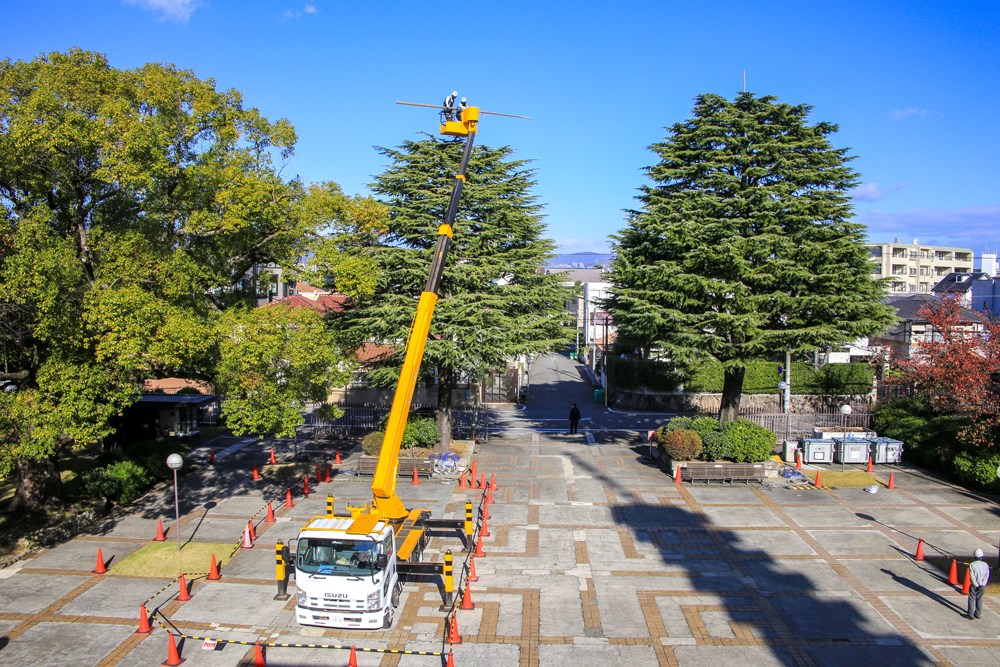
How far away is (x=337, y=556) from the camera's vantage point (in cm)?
1170

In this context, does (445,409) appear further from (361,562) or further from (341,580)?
(341,580)

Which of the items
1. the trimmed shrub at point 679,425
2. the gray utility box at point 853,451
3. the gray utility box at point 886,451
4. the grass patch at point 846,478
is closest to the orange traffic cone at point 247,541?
the trimmed shrub at point 679,425

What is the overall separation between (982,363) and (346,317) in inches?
908

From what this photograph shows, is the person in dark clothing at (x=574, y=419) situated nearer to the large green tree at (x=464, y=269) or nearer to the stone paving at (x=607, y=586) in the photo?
the large green tree at (x=464, y=269)

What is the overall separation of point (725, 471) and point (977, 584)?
9.51 m

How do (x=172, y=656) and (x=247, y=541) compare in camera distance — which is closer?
(x=172, y=656)

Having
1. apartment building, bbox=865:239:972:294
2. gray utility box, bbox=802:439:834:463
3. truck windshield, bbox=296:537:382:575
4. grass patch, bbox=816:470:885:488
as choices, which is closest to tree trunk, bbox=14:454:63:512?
truck windshield, bbox=296:537:382:575

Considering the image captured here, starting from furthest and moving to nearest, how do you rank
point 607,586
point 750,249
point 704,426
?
point 704,426, point 750,249, point 607,586

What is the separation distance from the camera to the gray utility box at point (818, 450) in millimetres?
24484

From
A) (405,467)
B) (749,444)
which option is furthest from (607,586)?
(749,444)

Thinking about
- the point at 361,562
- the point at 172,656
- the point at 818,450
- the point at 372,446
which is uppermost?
the point at 818,450

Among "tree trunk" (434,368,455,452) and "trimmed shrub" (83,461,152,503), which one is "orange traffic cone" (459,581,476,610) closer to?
"tree trunk" (434,368,455,452)

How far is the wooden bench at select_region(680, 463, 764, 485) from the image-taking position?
21672 mm

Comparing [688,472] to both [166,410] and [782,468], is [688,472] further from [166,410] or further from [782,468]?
[166,410]
